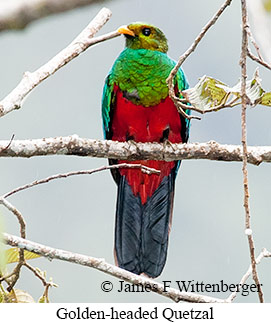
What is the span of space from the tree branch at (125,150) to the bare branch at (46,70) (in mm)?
451

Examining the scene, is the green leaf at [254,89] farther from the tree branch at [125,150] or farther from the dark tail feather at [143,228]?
the dark tail feather at [143,228]

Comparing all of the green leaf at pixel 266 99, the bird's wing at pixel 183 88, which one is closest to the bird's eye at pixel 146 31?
the bird's wing at pixel 183 88

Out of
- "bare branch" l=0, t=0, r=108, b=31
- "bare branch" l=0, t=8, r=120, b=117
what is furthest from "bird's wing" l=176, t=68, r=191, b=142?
"bare branch" l=0, t=0, r=108, b=31

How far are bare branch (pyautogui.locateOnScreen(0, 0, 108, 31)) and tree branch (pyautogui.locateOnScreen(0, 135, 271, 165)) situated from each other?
1983mm

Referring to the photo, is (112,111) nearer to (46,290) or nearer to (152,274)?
(152,274)

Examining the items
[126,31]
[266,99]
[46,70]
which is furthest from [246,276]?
[126,31]

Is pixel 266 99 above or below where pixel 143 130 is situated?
below

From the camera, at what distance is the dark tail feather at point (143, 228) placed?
370 centimetres

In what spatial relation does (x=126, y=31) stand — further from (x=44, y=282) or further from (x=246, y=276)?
(x=246, y=276)

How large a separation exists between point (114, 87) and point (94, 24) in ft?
4.43

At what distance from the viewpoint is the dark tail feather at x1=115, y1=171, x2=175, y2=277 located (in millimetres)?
3697

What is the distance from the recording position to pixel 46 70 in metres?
2.22

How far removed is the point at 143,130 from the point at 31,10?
3.19m

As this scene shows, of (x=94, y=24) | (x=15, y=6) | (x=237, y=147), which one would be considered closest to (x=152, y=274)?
(x=237, y=147)
